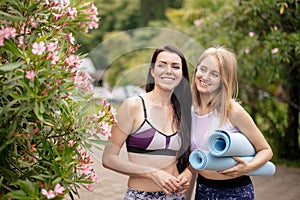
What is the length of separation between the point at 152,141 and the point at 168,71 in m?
0.39

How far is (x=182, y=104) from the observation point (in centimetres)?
285

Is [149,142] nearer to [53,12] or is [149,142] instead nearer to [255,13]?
[53,12]

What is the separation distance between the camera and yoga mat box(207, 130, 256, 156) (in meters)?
2.65

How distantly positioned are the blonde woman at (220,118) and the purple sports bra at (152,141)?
0.55 feet

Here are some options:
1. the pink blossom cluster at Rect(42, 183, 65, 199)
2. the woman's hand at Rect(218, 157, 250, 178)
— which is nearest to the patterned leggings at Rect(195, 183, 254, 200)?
the woman's hand at Rect(218, 157, 250, 178)

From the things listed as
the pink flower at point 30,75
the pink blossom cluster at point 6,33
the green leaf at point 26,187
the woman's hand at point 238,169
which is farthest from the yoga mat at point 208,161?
the pink blossom cluster at point 6,33

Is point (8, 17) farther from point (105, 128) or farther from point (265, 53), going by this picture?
point (265, 53)

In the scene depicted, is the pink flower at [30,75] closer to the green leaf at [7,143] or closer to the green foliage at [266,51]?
the green leaf at [7,143]

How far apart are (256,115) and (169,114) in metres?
6.64

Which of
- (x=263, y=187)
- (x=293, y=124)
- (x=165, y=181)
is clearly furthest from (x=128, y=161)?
(x=293, y=124)

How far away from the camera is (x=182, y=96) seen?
9.32 feet

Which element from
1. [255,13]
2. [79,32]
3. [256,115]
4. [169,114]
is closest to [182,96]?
[169,114]

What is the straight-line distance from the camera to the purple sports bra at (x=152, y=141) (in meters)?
2.67

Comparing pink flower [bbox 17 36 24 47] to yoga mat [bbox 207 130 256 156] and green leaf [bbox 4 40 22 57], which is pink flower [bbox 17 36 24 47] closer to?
green leaf [bbox 4 40 22 57]
